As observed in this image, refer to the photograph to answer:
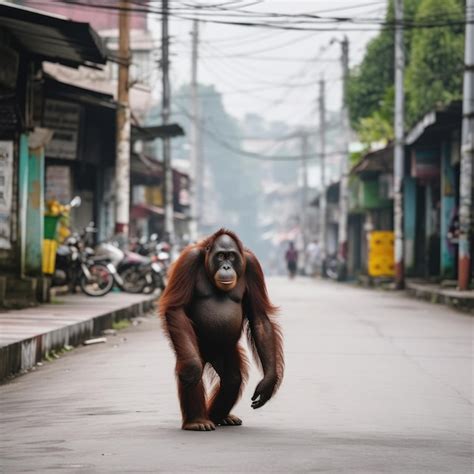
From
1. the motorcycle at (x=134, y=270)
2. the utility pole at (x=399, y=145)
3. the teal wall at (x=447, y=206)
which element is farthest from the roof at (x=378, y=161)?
the motorcycle at (x=134, y=270)

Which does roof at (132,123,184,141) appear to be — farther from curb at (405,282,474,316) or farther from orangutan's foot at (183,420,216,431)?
orangutan's foot at (183,420,216,431)

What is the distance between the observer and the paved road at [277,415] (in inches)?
261

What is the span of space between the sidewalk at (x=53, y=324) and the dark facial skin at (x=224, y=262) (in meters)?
4.51

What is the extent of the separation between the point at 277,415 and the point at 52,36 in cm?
1063

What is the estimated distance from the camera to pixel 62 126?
27.7 meters

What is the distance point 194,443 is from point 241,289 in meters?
1.37

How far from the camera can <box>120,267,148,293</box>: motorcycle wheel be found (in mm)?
27016

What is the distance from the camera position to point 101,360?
13.7 m

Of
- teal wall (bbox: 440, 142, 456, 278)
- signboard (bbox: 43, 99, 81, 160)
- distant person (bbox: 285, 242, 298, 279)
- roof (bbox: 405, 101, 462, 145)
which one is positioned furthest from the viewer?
distant person (bbox: 285, 242, 298, 279)

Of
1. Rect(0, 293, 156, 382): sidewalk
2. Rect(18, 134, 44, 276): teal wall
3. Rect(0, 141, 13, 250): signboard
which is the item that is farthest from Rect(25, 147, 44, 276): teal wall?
Rect(0, 141, 13, 250): signboard

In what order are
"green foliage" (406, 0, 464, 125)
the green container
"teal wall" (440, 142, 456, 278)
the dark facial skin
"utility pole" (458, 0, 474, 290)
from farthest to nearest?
"green foliage" (406, 0, 464, 125) → "teal wall" (440, 142, 456, 278) → "utility pole" (458, 0, 474, 290) → the green container → the dark facial skin

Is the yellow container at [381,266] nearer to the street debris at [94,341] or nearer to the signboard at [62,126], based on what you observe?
the signboard at [62,126]

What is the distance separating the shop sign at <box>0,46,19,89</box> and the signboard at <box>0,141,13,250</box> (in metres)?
0.99

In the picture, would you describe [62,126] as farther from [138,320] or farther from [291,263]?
[291,263]
